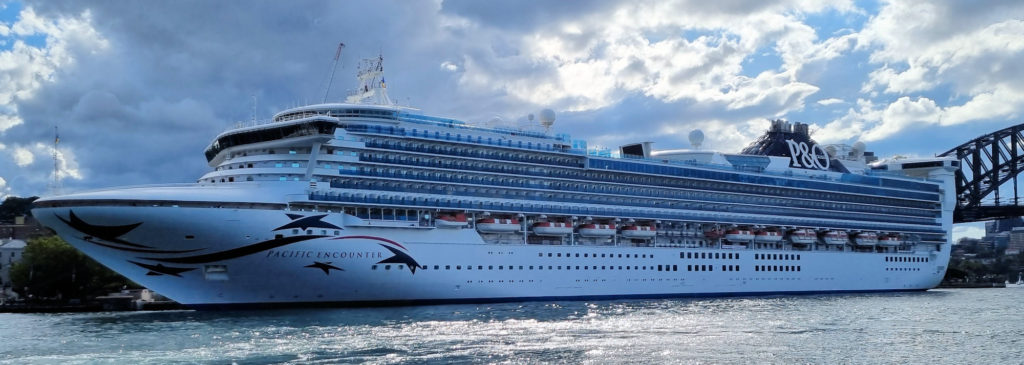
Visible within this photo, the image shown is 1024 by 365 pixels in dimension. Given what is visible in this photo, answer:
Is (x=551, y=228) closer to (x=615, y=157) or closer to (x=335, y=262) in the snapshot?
(x=615, y=157)

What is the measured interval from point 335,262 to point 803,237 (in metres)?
33.7

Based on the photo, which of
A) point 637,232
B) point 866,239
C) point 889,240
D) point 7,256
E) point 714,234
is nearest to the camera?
point 637,232

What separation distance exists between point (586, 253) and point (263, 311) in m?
17.2

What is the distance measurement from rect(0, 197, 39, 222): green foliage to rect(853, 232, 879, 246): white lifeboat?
10465cm

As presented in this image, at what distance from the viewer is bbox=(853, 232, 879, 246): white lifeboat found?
62.1m

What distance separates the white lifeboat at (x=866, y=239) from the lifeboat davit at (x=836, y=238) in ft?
4.35

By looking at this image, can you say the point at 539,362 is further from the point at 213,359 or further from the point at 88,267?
the point at 88,267

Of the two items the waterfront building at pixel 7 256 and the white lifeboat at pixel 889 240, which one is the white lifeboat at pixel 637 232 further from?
the waterfront building at pixel 7 256

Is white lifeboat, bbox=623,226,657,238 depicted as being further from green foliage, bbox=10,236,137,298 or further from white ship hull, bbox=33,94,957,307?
green foliage, bbox=10,236,137,298

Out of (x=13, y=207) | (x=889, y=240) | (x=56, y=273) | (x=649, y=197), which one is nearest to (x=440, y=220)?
(x=649, y=197)

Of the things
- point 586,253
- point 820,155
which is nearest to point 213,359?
point 586,253

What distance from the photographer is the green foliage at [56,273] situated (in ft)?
→ 176

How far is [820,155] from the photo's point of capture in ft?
214

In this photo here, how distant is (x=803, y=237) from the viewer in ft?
190
